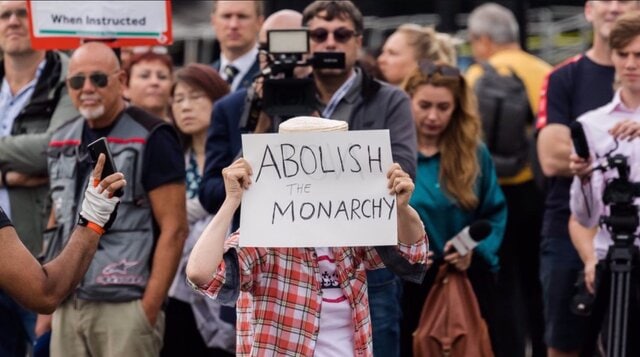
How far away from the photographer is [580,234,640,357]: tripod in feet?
24.1

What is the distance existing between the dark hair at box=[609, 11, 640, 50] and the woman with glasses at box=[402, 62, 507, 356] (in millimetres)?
1035

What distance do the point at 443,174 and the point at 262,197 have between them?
7.91 ft

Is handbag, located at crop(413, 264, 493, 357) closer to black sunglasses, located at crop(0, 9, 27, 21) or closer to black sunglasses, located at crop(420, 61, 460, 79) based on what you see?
black sunglasses, located at crop(420, 61, 460, 79)

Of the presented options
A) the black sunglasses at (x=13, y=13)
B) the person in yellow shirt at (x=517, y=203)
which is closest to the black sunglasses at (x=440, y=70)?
the person in yellow shirt at (x=517, y=203)

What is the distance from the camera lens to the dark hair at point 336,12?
792cm

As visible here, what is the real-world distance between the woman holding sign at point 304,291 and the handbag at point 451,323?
1.65 meters

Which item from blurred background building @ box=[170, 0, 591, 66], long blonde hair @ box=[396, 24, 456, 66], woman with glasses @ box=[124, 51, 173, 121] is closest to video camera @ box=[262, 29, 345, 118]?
woman with glasses @ box=[124, 51, 173, 121]

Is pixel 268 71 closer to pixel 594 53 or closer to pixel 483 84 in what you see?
pixel 594 53

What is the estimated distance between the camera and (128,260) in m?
7.84

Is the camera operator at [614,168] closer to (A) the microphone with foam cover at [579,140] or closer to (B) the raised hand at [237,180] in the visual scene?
(A) the microphone with foam cover at [579,140]

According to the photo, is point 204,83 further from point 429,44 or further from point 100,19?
point 429,44

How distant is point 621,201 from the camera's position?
734cm

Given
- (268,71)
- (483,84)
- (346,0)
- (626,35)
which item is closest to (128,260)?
(268,71)

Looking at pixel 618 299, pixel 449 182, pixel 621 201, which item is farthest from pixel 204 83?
pixel 618 299
